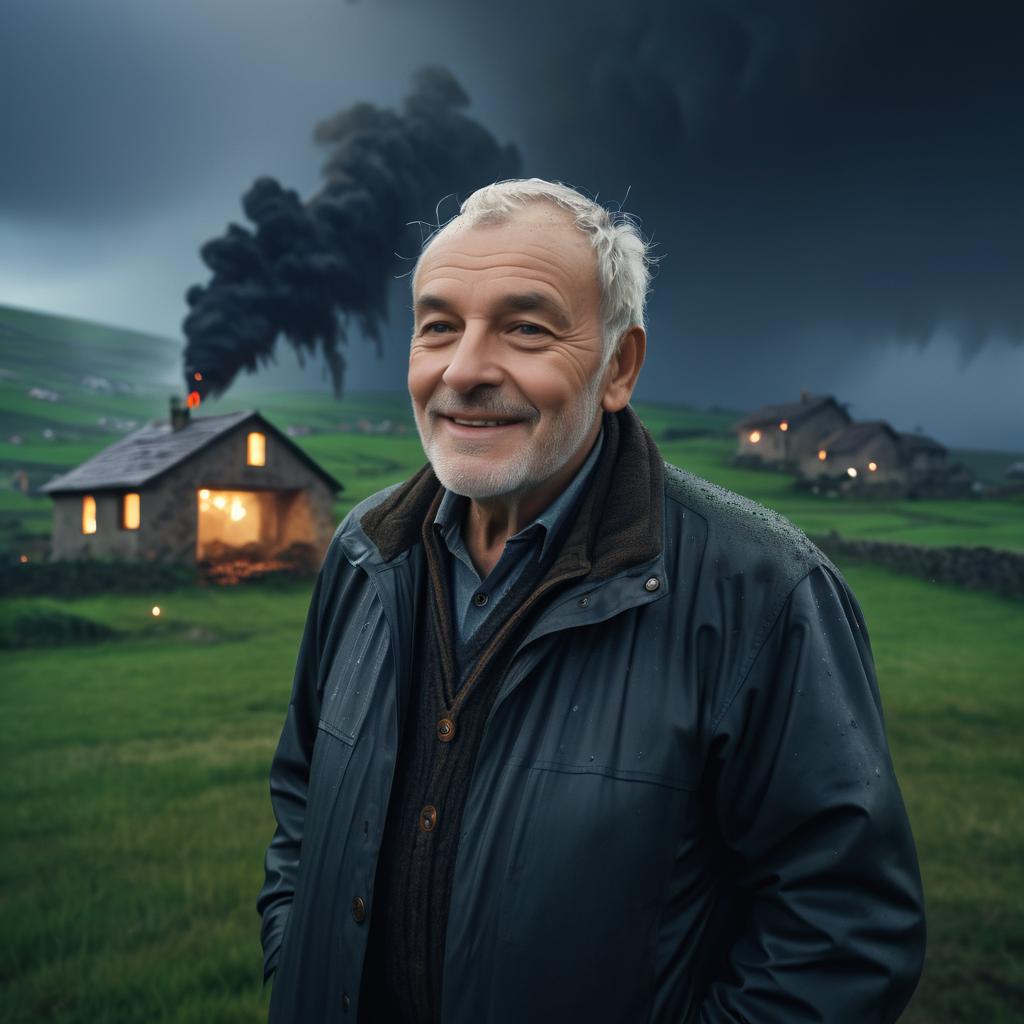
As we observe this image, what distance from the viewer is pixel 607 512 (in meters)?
1.47

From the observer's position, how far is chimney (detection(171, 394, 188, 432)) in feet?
21.4

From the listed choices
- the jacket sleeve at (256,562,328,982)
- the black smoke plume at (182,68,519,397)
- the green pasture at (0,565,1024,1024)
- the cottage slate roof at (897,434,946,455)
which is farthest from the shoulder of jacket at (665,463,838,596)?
the black smoke plume at (182,68,519,397)

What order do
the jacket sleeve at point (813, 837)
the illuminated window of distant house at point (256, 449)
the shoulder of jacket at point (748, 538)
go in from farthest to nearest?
the illuminated window of distant house at point (256, 449)
the shoulder of jacket at point (748, 538)
the jacket sleeve at point (813, 837)

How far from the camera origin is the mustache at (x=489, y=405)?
1477 mm

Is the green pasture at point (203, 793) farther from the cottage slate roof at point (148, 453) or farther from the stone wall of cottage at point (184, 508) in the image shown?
the cottage slate roof at point (148, 453)

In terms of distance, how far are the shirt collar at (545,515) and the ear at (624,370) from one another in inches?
3.3

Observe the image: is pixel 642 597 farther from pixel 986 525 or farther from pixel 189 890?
pixel 986 525

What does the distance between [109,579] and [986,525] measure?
6.82m

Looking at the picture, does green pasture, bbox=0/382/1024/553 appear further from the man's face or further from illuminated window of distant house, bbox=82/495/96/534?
the man's face

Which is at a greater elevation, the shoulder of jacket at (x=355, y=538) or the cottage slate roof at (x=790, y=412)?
the cottage slate roof at (x=790, y=412)

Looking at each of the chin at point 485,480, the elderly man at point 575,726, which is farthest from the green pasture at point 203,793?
the chin at point 485,480

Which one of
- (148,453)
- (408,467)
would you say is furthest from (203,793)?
(408,467)

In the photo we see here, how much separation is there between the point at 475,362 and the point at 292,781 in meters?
1.14

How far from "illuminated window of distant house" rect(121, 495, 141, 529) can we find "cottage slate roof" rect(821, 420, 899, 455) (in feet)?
18.8
